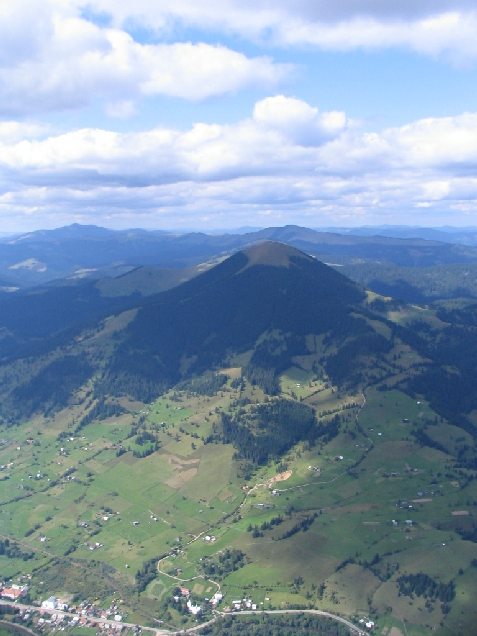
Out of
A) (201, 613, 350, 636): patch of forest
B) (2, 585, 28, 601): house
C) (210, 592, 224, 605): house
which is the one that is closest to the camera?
(201, 613, 350, 636): patch of forest

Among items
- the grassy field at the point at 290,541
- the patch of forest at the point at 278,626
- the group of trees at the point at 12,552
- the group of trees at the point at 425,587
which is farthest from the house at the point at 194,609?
the group of trees at the point at 12,552

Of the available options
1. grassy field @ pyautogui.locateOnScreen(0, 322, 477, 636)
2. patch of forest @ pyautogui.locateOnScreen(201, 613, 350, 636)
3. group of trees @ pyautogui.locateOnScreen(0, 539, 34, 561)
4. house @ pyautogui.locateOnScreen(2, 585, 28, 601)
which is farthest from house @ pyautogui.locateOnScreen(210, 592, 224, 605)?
group of trees @ pyautogui.locateOnScreen(0, 539, 34, 561)

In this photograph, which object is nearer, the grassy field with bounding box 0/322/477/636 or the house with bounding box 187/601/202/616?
the grassy field with bounding box 0/322/477/636

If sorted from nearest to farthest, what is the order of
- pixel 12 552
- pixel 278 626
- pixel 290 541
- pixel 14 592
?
pixel 278 626 < pixel 14 592 < pixel 290 541 < pixel 12 552

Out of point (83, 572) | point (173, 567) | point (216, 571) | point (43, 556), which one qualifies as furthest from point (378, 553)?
point (43, 556)

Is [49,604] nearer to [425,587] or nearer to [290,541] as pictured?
[290,541]

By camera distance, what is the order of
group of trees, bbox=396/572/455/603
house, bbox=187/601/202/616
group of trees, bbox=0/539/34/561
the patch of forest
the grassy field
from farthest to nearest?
group of trees, bbox=0/539/34/561
house, bbox=187/601/202/616
the grassy field
group of trees, bbox=396/572/455/603
the patch of forest

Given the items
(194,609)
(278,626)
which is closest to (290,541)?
(278,626)

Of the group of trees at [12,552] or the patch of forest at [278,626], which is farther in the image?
the group of trees at [12,552]

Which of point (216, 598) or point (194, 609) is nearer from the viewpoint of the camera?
point (194, 609)

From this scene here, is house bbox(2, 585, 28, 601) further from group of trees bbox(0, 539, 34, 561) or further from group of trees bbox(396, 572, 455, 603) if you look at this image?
group of trees bbox(396, 572, 455, 603)

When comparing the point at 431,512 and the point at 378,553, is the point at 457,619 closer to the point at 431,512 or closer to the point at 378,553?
the point at 378,553

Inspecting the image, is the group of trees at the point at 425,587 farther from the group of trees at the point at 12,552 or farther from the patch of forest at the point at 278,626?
the group of trees at the point at 12,552
